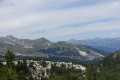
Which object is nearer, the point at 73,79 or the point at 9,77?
the point at 9,77

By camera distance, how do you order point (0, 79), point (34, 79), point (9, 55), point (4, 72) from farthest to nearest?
point (34, 79), point (0, 79), point (4, 72), point (9, 55)

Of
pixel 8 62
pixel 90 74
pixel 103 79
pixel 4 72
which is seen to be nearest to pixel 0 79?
pixel 4 72

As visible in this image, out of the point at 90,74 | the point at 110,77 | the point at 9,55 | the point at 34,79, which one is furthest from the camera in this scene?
the point at 34,79

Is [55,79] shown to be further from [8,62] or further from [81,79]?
[8,62]

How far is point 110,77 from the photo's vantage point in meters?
175

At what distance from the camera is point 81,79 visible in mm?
181375

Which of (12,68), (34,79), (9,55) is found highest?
(9,55)

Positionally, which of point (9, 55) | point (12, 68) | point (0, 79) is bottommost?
point (0, 79)

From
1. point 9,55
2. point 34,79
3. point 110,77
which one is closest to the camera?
point 9,55

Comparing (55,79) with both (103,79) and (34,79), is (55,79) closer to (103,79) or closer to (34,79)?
(34,79)

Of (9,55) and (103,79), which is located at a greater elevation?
(9,55)

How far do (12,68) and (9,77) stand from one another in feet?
10.2

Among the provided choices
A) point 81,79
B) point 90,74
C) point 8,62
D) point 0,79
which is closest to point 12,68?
point 8,62

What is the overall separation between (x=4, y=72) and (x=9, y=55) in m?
8.43
